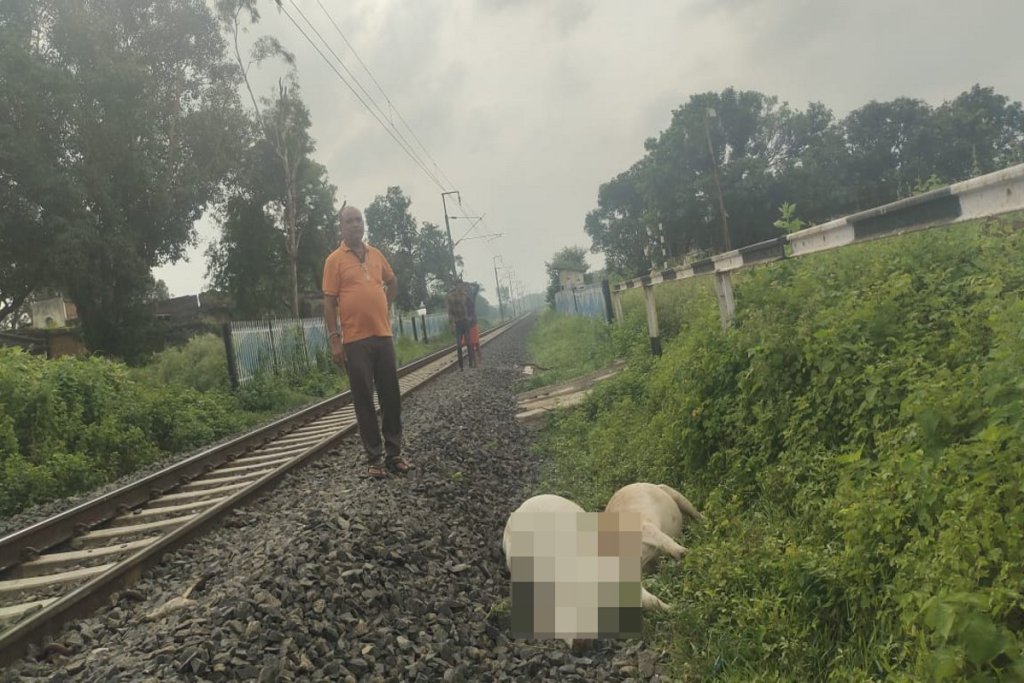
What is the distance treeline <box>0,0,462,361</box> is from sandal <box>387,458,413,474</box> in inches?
951

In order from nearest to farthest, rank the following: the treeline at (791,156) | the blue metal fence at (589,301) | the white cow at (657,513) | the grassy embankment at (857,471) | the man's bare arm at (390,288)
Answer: the grassy embankment at (857,471) → the white cow at (657,513) → the man's bare arm at (390,288) → the blue metal fence at (589,301) → the treeline at (791,156)

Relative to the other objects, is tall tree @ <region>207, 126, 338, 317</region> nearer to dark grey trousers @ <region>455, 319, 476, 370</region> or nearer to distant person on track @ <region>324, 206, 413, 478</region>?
dark grey trousers @ <region>455, 319, 476, 370</region>

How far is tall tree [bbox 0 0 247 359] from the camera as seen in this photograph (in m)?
25.4

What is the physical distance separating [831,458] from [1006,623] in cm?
141

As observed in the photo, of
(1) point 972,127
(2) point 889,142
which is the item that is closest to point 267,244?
(2) point 889,142

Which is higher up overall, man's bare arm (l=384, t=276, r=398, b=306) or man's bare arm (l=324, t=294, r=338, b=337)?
man's bare arm (l=384, t=276, r=398, b=306)

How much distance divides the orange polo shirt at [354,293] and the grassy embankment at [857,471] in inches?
86.5

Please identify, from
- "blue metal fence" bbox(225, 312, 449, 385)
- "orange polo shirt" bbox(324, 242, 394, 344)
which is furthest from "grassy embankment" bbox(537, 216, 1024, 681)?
"blue metal fence" bbox(225, 312, 449, 385)

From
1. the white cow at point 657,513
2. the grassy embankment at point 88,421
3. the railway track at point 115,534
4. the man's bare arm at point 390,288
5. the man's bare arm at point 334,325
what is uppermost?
the man's bare arm at point 390,288

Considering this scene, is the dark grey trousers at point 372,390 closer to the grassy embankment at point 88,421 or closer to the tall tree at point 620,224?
the grassy embankment at point 88,421

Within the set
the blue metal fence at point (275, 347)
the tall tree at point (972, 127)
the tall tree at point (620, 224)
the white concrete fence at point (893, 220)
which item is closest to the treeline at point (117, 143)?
the blue metal fence at point (275, 347)

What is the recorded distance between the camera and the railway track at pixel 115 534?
4020 millimetres

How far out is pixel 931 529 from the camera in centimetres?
254

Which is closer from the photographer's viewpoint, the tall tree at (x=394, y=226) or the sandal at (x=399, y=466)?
the sandal at (x=399, y=466)
